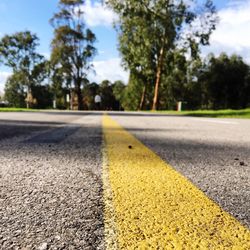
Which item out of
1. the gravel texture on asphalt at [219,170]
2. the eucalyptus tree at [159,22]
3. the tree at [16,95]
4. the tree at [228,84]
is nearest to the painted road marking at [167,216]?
the gravel texture on asphalt at [219,170]

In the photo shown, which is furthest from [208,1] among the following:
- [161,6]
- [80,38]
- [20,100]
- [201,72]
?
[20,100]

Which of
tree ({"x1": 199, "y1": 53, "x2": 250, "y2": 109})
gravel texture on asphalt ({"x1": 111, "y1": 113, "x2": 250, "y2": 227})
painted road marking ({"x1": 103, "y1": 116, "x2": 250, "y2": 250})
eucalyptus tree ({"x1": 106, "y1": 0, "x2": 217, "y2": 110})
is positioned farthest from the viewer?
tree ({"x1": 199, "y1": 53, "x2": 250, "y2": 109})

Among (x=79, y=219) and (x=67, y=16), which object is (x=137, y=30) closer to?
(x=67, y=16)

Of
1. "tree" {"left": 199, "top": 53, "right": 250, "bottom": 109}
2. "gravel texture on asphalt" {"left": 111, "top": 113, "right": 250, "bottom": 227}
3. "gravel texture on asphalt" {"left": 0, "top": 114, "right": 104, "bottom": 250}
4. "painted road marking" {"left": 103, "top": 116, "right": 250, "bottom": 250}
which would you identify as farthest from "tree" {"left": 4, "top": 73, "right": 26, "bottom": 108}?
"painted road marking" {"left": 103, "top": 116, "right": 250, "bottom": 250}

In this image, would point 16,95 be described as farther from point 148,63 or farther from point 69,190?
point 69,190

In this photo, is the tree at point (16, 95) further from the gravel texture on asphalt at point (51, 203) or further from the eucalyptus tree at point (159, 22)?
the gravel texture on asphalt at point (51, 203)

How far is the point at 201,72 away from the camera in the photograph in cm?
5281

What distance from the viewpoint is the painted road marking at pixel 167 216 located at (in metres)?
0.90

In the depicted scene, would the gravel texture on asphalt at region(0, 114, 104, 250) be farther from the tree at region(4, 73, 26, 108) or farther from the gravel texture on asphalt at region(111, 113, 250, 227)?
the tree at region(4, 73, 26, 108)

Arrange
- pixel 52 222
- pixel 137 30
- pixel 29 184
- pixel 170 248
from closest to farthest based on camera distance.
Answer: pixel 170 248 → pixel 52 222 → pixel 29 184 → pixel 137 30

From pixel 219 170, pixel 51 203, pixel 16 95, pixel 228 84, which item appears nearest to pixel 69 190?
pixel 51 203

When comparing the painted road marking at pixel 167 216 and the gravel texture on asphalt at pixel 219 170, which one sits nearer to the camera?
the painted road marking at pixel 167 216

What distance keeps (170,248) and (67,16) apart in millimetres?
43527

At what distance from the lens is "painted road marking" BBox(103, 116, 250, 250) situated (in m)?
0.90
